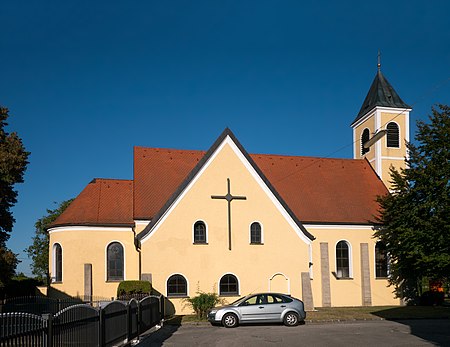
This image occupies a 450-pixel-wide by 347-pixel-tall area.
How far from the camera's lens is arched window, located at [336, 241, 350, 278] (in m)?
34.3

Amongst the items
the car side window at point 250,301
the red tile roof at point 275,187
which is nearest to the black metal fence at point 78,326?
the car side window at point 250,301

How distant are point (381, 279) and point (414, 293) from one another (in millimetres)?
2492

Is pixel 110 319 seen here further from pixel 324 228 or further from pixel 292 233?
pixel 324 228

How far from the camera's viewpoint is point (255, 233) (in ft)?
98.5

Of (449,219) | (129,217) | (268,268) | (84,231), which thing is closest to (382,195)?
(449,219)

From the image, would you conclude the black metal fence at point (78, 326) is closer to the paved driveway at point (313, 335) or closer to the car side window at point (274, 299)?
the paved driveway at point (313, 335)

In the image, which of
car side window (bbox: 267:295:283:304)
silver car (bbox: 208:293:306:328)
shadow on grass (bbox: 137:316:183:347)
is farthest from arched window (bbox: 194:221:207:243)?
car side window (bbox: 267:295:283:304)

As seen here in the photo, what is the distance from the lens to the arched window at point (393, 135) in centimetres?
3897

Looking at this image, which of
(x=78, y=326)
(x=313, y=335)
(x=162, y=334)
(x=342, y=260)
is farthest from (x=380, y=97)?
(x=78, y=326)

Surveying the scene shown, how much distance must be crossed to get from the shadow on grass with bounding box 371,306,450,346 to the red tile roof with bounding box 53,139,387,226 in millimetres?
7339

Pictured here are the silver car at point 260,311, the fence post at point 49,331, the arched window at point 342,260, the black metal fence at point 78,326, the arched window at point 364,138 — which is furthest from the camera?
the arched window at point 364,138

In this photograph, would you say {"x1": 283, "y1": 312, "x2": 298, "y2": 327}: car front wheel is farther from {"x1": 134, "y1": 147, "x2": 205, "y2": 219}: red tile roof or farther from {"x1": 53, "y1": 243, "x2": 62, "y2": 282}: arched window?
{"x1": 53, "y1": 243, "x2": 62, "y2": 282}: arched window

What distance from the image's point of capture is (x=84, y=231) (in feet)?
102

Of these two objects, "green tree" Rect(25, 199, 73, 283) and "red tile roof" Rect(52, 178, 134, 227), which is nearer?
"red tile roof" Rect(52, 178, 134, 227)
